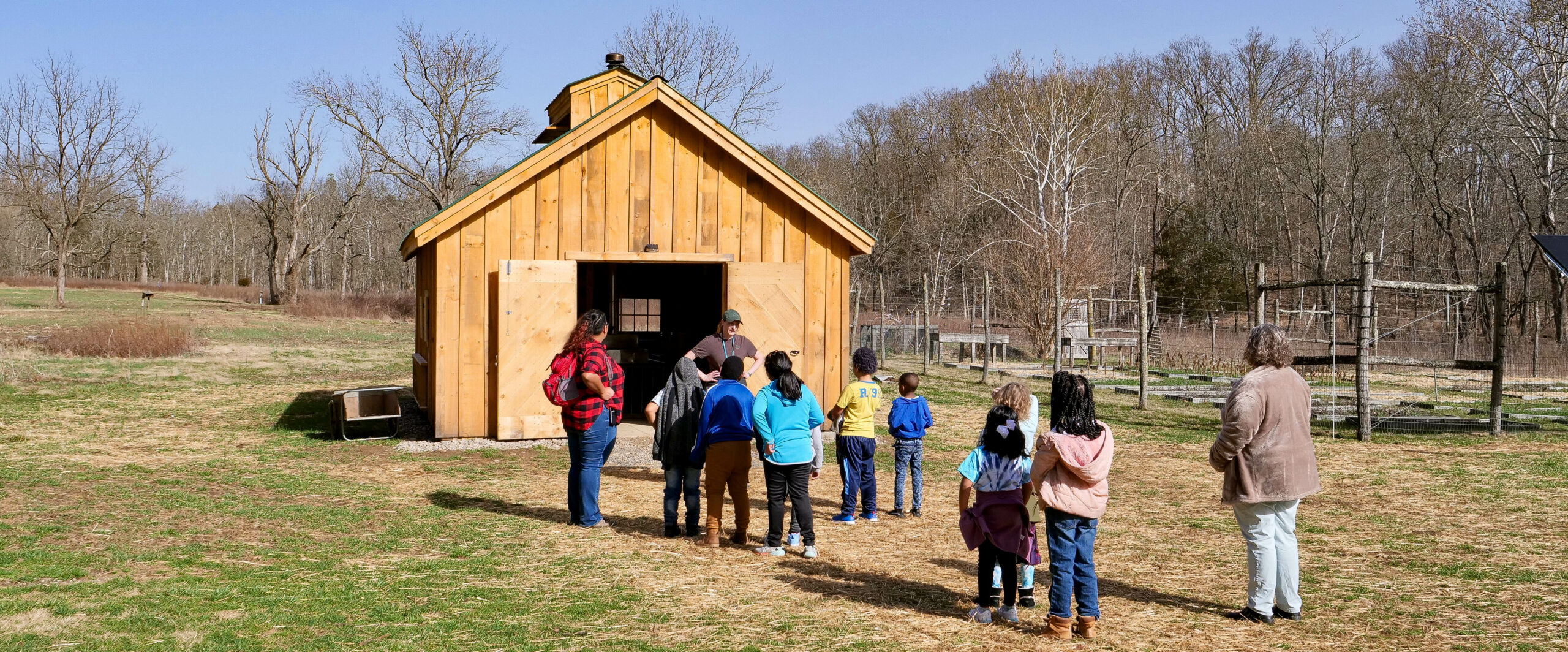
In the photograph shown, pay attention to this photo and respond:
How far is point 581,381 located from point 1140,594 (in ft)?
13.4

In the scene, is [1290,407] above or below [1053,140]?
below

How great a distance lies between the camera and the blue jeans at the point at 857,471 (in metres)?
8.25

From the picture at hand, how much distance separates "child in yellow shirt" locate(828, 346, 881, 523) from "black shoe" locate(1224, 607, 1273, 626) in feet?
9.50

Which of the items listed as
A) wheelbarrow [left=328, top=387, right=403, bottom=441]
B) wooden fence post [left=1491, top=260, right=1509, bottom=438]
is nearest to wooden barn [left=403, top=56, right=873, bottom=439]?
wheelbarrow [left=328, top=387, right=403, bottom=441]

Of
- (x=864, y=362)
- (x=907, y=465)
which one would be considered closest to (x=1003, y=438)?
(x=864, y=362)

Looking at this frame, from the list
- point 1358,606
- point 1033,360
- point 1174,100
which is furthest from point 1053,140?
point 1358,606

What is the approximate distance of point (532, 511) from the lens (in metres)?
9.02

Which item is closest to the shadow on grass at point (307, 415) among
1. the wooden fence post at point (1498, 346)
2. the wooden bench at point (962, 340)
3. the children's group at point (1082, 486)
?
the children's group at point (1082, 486)

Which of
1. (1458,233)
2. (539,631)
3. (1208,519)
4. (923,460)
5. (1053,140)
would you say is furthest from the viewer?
(1458,233)

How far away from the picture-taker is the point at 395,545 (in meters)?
7.58

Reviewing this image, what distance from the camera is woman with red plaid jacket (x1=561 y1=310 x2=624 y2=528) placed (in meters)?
7.82

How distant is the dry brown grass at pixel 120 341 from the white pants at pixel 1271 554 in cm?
2473

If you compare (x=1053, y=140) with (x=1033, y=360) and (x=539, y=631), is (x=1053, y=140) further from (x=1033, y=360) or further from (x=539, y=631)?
(x=539, y=631)

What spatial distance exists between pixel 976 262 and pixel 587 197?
37492mm
